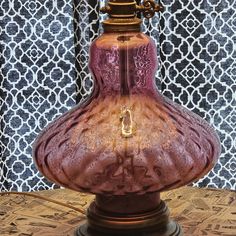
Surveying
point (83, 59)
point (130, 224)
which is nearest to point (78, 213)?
point (130, 224)

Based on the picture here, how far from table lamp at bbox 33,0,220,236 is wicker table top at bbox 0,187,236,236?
4.8 inches

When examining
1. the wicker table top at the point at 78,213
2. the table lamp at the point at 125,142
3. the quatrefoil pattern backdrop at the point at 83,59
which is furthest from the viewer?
the quatrefoil pattern backdrop at the point at 83,59

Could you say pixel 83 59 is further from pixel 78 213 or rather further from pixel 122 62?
pixel 122 62

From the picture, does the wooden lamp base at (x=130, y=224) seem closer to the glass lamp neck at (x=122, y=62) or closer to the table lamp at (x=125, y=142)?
the table lamp at (x=125, y=142)

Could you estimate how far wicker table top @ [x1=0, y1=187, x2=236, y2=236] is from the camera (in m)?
1.28

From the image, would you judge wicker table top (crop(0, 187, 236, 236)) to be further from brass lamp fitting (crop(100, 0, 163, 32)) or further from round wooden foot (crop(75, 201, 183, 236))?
brass lamp fitting (crop(100, 0, 163, 32))

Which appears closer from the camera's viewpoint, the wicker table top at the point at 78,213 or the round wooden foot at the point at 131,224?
the round wooden foot at the point at 131,224

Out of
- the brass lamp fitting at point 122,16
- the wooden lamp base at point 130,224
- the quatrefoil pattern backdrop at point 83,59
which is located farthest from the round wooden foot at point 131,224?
the quatrefoil pattern backdrop at point 83,59

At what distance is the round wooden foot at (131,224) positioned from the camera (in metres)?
1.16

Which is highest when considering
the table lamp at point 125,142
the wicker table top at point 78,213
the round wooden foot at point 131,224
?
the table lamp at point 125,142

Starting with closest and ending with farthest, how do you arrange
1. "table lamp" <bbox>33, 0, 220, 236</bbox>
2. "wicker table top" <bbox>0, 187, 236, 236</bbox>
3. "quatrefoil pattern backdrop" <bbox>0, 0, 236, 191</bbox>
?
"table lamp" <bbox>33, 0, 220, 236</bbox> < "wicker table top" <bbox>0, 187, 236, 236</bbox> < "quatrefoil pattern backdrop" <bbox>0, 0, 236, 191</bbox>

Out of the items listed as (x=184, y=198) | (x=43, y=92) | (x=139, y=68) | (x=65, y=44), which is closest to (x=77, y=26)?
(x=65, y=44)

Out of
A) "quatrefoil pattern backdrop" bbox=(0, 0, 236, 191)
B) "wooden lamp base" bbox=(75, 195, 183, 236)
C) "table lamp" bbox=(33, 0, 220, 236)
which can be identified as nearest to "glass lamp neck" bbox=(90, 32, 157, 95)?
"table lamp" bbox=(33, 0, 220, 236)

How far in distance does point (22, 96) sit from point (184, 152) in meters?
1.10
